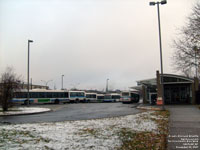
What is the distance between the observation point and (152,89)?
129 feet

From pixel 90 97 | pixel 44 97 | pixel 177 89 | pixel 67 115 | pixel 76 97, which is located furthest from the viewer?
pixel 90 97

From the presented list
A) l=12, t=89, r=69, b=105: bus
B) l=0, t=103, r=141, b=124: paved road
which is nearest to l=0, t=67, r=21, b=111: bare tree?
l=0, t=103, r=141, b=124: paved road

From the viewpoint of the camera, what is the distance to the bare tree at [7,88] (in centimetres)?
2212

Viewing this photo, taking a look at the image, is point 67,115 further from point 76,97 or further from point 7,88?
point 76,97

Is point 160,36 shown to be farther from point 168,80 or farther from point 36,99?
point 36,99

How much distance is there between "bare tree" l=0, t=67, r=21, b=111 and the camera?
22125mm

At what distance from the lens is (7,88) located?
73.1ft

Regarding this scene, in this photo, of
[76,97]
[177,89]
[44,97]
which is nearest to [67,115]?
[177,89]

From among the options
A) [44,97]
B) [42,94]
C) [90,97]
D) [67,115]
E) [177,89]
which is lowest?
[90,97]

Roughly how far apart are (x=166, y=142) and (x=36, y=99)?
125ft

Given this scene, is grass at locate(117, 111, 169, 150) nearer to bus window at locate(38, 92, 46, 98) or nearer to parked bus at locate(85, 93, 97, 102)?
bus window at locate(38, 92, 46, 98)

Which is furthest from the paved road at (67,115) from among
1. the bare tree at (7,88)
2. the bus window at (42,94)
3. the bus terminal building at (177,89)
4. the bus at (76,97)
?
the bus at (76,97)

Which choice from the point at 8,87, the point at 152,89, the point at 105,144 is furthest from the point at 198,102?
the point at 105,144

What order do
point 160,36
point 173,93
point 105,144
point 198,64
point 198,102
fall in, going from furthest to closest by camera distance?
point 173,93, point 198,102, point 160,36, point 198,64, point 105,144
